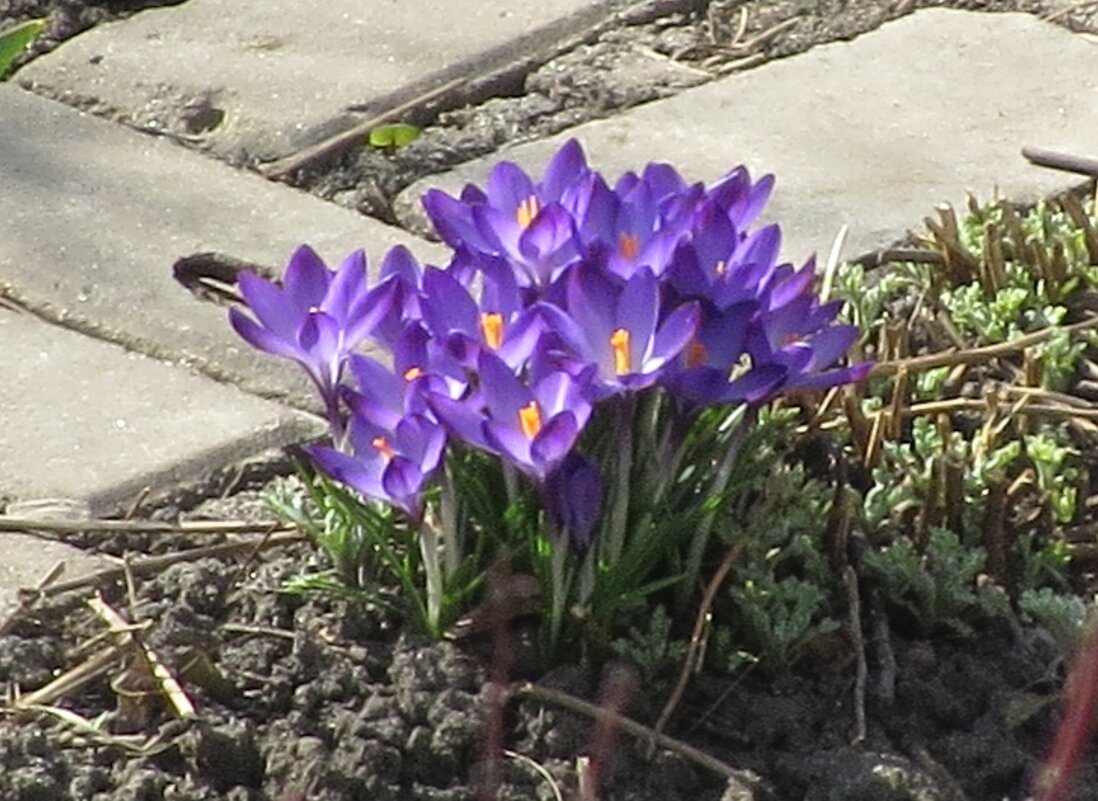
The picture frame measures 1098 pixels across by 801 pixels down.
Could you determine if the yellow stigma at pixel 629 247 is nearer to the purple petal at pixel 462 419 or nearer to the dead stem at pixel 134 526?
the purple petal at pixel 462 419

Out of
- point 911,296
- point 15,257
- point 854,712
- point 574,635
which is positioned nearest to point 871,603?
point 854,712

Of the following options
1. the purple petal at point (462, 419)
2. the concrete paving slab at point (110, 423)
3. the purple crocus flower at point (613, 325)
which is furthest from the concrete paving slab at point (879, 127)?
the purple petal at point (462, 419)

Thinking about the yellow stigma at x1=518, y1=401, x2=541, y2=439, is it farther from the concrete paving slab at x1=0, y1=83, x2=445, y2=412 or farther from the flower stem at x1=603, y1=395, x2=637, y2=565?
the concrete paving slab at x1=0, y1=83, x2=445, y2=412

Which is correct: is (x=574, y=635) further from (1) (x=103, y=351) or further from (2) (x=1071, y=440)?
(1) (x=103, y=351)

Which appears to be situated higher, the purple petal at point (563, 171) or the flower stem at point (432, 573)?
the purple petal at point (563, 171)

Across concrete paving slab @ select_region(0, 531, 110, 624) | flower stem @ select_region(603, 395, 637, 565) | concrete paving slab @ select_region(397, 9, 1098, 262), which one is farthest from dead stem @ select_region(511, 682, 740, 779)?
concrete paving slab @ select_region(397, 9, 1098, 262)

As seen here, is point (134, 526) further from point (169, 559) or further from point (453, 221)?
point (453, 221)
